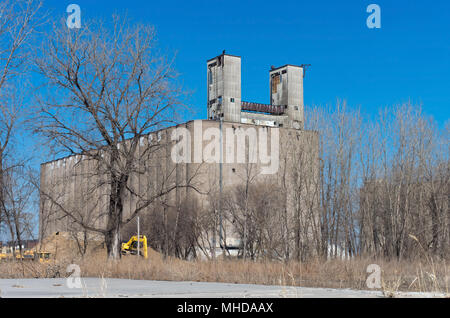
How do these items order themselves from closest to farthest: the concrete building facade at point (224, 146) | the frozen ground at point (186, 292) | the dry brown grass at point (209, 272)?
1. the frozen ground at point (186, 292)
2. the dry brown grass at point (209, 272)
3. the concrete building facade at point (224, 146)

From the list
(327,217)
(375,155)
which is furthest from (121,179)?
(375,155)

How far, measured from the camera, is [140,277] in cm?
1641

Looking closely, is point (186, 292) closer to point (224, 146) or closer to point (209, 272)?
point (209, 272)

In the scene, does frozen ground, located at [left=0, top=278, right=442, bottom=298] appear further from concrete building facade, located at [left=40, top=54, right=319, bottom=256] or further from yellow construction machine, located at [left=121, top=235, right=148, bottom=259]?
concrete building facade, located at [left=40, top=54, right=319, bottom=256]

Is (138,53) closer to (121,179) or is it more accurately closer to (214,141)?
(121,179)

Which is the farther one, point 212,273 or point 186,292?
point 212,273

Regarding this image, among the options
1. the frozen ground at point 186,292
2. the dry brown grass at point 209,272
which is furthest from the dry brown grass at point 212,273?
the frozen ground at point 186,292

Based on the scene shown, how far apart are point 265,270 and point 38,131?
12308mm

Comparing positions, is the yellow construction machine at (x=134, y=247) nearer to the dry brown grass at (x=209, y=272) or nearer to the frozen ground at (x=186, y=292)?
the dry brown grass at (x=209, y=272)

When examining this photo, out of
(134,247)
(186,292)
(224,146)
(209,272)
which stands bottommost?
(134,247)

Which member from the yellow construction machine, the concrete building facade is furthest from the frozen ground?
the concrete building facade

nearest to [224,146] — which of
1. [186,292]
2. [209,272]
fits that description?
[209,272]

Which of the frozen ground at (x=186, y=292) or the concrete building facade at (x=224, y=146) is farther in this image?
the concrete building facade at (x=224, y=146)

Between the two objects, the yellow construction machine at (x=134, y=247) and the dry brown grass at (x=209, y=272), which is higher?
the dry brown grass at (x=209, y=272)
